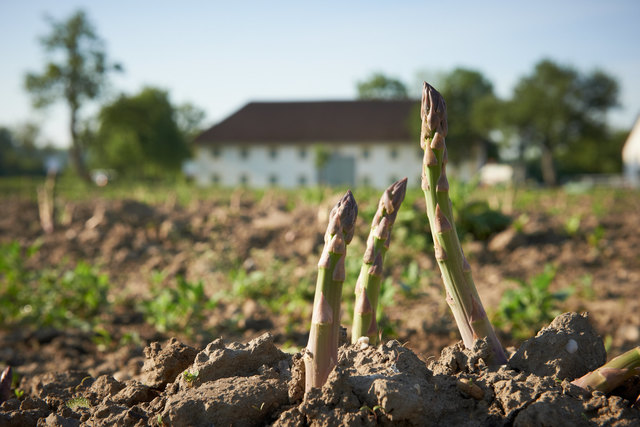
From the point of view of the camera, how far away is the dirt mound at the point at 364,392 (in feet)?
5.24

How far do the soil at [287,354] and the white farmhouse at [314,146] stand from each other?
39.9 m

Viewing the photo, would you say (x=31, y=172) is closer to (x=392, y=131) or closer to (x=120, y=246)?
(x=392, y=131)

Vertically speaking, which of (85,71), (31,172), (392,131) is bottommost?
(31,172)

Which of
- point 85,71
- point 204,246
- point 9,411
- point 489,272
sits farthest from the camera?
point 85,71

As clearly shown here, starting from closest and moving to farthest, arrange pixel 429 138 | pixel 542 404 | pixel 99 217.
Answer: pixel 542 404
pixel 429 138
pixel 99 217

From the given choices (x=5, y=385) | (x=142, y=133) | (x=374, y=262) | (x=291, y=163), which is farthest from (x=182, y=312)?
(x=142, y=133)

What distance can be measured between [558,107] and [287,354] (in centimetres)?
5400

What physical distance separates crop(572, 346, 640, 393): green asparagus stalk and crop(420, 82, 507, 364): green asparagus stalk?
1.00 ft

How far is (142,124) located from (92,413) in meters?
54.3

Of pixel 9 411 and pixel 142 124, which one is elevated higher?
pixel 142 124

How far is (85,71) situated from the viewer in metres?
49.6

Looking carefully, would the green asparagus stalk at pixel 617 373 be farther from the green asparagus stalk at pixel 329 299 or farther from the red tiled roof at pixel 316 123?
the red tiled roof at pixel 316 123

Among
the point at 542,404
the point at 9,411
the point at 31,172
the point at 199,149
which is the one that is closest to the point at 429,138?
the point at 542,404

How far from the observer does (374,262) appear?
190cm
